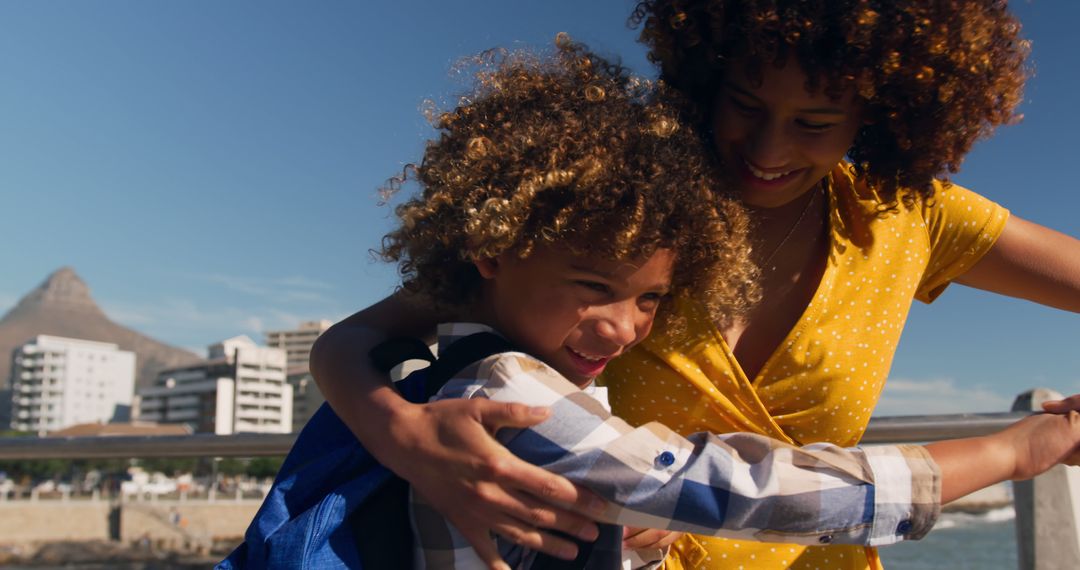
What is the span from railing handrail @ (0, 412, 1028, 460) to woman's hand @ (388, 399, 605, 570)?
1.26 meters

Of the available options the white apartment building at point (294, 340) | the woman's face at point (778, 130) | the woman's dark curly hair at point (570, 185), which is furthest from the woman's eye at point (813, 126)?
the white apartment building at point (294, 340)

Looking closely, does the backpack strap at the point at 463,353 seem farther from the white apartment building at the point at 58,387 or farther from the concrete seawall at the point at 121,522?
the white apartment building at the point at 58,387

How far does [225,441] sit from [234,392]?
108872 millimetres

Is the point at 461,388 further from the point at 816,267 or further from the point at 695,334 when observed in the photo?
the point at 816,267

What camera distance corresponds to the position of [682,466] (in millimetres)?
1303

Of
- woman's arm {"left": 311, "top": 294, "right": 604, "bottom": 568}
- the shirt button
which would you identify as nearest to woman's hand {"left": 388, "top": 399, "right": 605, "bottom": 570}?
woman's arm {"left": 311, "top": 294, "right": 604, "bottom": 568}

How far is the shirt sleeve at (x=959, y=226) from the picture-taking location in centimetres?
187

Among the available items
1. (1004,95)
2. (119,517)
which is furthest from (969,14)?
(119,517)

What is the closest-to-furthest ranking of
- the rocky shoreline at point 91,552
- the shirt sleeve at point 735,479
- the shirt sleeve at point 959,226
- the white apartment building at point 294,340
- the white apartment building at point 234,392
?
the shirt sleeve at point 735,479 → the shirt sleeve at point 959,226 → the rocky shoreline at point 91,552 → the white apartment building at point 234,392 → the white apartment building at point 294,340

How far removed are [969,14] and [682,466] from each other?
3.48ft

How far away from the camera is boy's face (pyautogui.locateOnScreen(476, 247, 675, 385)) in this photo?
1.53 metres

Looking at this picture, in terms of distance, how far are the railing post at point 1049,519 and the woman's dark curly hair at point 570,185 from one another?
135 cm

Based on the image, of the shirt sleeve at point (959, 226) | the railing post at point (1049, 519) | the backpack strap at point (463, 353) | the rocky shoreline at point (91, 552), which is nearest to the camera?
the backpack strap at point (463, 353)

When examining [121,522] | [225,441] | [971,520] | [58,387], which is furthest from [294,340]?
[225,441]
